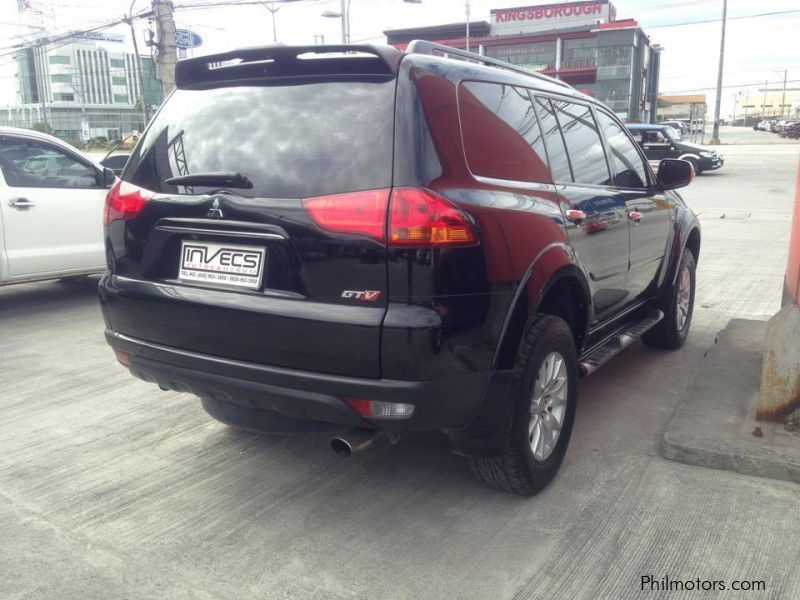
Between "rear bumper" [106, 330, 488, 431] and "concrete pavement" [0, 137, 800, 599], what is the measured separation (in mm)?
510

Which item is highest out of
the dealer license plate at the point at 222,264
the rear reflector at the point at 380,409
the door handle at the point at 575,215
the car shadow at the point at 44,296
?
the door handle at the point at 575,215

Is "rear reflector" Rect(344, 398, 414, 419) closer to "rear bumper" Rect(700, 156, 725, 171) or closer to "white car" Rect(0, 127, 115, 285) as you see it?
"white car" Rect(0, 127, 115, 285)

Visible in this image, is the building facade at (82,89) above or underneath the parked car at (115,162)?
above

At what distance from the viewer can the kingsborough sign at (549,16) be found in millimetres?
62031

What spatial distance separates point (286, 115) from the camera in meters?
2.91

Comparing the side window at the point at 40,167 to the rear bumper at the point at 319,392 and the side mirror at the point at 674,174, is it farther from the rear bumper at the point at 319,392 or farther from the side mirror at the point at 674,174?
the side mirror at the point at 674,174

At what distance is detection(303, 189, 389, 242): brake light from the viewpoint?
103 inches

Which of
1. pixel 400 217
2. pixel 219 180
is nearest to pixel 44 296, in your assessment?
pixel 219 180

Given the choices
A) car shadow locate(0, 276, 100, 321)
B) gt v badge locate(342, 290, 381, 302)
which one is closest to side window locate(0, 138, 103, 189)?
car shadow locate(0, 276, 100, 321)

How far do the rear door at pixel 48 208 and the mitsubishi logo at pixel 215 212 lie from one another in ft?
14.2

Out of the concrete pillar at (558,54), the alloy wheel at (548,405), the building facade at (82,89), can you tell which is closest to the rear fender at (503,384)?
the alloy wheel at (548,405)

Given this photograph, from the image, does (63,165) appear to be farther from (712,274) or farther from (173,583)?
(712,274)

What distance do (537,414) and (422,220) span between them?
1.14 m

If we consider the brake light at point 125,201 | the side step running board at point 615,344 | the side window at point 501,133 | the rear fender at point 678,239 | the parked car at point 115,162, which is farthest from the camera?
the parked car at point 115,162
